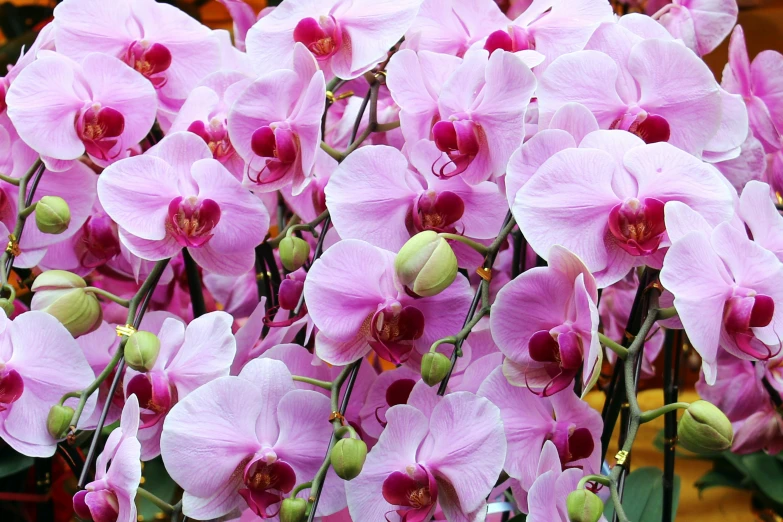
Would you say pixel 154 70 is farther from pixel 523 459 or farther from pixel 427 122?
pixel 523 459

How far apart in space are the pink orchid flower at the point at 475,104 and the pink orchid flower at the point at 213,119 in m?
0.10

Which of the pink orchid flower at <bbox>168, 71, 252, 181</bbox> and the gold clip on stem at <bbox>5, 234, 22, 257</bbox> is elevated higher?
the pink orchid flower at <bbox>168, 71, 252, 181</bbox>

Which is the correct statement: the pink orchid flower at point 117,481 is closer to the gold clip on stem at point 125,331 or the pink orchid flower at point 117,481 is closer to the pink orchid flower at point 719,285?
the gold clip on stem at point 125,331

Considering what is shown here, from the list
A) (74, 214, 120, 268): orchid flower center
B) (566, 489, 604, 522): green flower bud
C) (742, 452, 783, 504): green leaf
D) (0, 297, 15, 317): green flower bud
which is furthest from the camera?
(742, 452, 783, 504): green leaf

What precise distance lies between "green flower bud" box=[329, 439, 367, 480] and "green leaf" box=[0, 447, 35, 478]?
1.21 feet

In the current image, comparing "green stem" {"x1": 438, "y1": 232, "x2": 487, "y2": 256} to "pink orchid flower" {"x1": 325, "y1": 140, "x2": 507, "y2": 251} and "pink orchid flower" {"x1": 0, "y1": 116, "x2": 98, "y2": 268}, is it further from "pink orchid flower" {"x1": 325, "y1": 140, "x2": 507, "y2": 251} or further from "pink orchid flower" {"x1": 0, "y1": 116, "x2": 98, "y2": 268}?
"pink orchid flower" {"x1": 0, "y1": 116, "x2": 98, "y2": 268}

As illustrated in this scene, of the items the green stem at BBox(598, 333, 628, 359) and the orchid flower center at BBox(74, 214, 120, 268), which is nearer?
the green stem at BBox(598, 333, 628, 359)

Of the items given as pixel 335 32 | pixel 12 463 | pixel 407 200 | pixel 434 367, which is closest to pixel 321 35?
pixel 335 32

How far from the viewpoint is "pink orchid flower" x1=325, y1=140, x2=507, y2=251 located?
0.43 meters

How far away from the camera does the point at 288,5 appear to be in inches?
19.4

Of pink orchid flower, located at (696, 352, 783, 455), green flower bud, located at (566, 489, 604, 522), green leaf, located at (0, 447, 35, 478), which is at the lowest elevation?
green leaf, located at (0, 447, 35, 478)

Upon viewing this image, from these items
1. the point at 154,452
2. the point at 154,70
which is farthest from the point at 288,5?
the point at 154,452

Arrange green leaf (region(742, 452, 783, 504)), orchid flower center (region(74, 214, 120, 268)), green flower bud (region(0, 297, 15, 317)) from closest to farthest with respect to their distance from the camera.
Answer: green flower bud (region(0, 297, 15, 317)), orchid flower center (region(74, 214, 120, 268)), green leaf (region(742, 452, 783, 504))

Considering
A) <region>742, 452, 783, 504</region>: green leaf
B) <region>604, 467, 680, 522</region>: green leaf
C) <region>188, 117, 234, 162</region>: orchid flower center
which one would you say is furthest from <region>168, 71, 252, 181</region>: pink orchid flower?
<region>742, 452, 783, 504</region>: green leaf
